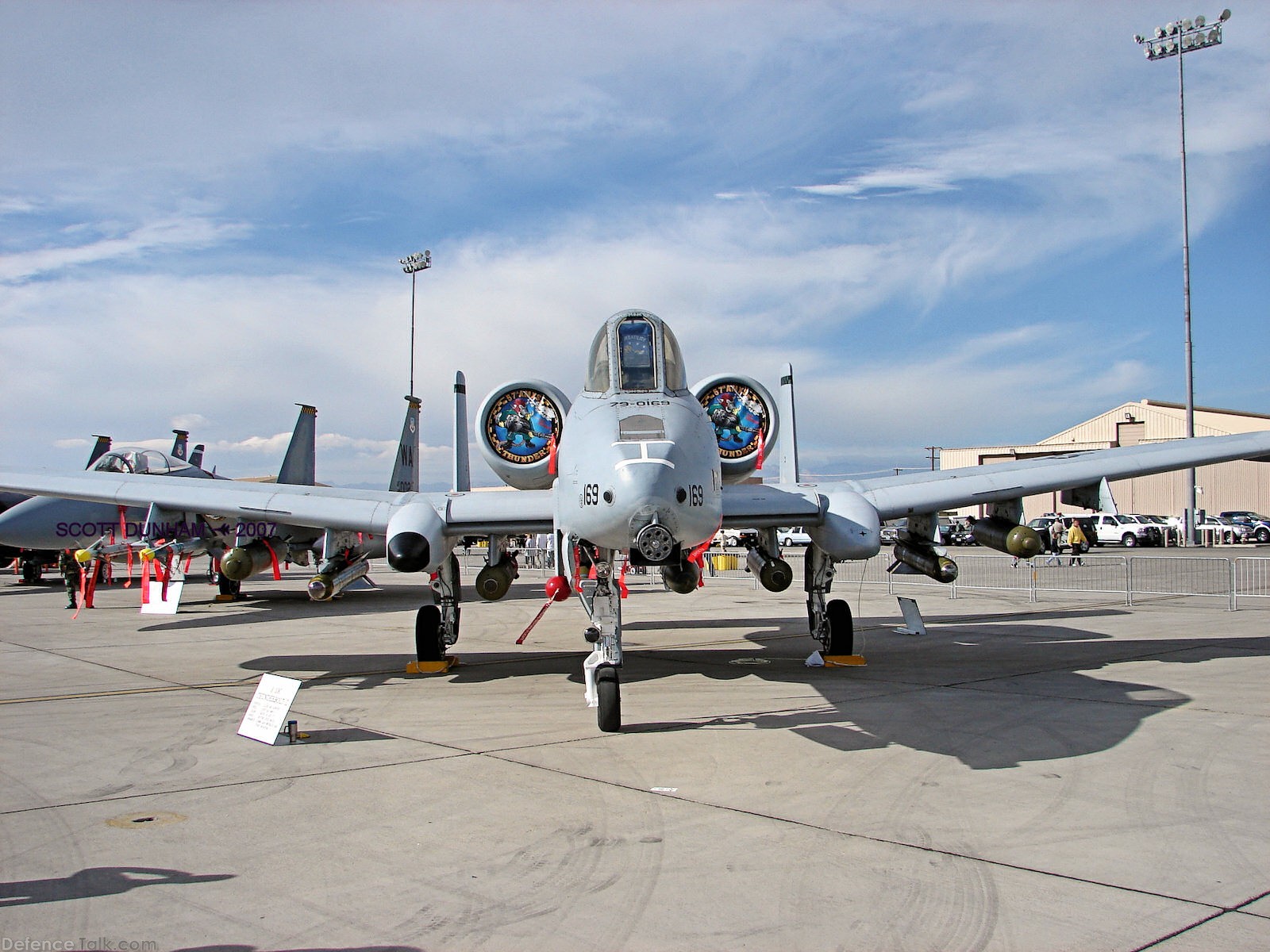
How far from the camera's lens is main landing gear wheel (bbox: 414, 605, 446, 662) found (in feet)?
→ 38.4

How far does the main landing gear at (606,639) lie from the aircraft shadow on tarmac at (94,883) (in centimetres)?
376

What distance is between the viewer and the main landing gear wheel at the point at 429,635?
38.4 feet

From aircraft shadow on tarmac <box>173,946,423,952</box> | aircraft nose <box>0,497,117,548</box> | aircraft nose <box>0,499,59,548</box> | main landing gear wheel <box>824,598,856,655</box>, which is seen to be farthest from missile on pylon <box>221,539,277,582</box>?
aircraft shadow on tarmac <box>173,946,423,952</box>

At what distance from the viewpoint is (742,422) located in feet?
38.9

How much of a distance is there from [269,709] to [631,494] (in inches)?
143

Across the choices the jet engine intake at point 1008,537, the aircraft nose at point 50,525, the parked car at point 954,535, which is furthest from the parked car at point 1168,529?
the aircraft nose at point 50,525

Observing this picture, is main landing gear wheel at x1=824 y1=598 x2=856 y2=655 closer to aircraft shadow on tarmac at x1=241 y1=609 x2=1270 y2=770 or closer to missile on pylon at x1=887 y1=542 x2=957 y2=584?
aircraft shadow on tarmac at x1=241 y1=609 x2=1270 y2=770

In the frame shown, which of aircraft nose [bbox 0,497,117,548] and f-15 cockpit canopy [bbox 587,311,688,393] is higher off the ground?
f-15 cockpit canopy [bbox 587,311,688,393]

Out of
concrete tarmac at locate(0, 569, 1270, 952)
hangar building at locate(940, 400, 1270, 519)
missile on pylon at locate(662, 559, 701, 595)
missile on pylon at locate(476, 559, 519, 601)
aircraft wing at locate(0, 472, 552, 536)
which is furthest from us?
hangar building at locate(940, 400, 1270, 519)

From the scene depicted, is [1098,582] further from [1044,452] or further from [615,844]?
[1044,452]

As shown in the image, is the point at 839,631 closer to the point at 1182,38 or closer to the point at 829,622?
the point at 829,622

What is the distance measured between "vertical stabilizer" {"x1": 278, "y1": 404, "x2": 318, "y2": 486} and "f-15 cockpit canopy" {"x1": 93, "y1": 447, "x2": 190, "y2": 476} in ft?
11.9

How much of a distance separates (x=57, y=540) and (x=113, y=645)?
11.1m

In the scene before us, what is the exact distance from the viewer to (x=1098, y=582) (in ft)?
86.8
